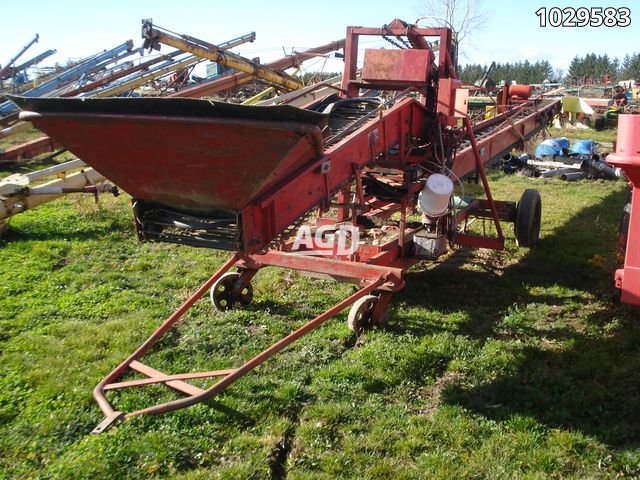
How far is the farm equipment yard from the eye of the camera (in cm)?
353

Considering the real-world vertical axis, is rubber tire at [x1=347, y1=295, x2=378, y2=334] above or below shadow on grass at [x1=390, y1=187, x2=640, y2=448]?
above

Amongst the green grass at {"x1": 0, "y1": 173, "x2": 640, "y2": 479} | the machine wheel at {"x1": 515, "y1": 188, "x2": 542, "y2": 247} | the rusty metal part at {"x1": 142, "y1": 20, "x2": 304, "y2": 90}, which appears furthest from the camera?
the rusty metal part at {"x1": 142, "y1": 20, "x2": 304, "y2": 90}

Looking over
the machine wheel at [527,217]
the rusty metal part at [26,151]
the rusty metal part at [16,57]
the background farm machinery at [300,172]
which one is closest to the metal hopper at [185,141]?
the background farm machinery at [300,172]

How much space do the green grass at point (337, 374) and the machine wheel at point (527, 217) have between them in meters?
0.27

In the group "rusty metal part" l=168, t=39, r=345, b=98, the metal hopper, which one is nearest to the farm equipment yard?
the metal hopper

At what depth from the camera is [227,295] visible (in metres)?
5.95

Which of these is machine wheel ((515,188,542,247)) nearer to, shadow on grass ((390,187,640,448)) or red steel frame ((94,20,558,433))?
red steel frame ((94,20,558,433))

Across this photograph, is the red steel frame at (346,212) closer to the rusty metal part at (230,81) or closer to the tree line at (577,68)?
the rusty metal part at (230,81)

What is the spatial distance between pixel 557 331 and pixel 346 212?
264cm

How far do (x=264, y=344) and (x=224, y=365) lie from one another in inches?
18.8

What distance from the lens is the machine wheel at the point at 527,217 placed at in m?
7.36

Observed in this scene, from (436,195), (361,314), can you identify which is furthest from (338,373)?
(436,195)

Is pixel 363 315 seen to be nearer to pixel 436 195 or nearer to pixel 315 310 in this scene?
pixel 315 310

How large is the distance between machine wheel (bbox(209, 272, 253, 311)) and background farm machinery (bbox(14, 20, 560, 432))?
0.01m
